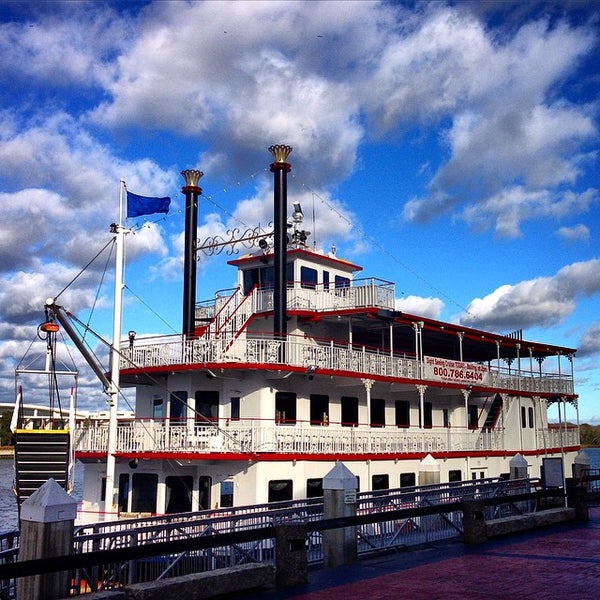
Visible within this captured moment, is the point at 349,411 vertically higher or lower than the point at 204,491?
higher

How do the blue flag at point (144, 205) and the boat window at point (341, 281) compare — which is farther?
the boat window at point (341, 281)

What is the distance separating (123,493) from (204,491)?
3092mm

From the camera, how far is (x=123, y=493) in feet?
79.2

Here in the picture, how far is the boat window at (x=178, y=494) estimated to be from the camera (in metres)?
23.2

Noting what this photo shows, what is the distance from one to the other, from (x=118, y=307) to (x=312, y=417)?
25.3 ft

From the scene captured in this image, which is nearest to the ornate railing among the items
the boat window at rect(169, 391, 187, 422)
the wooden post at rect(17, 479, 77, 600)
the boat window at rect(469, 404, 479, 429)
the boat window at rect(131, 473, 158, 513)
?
the boat window at rect(169, 391, 187, 422)

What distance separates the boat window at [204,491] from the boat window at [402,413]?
32.4 ft

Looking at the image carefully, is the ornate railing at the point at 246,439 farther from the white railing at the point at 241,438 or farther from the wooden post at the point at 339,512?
the wooden post at the point at 339,512

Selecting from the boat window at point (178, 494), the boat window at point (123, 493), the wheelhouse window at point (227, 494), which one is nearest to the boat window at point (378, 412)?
the wheelhouse window at point (227, 494)

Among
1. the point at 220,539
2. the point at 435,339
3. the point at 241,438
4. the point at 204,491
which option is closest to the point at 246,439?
the point at 241,438

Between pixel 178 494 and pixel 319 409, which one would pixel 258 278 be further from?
pixel 178 494

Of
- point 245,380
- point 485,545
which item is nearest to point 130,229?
point 245,380

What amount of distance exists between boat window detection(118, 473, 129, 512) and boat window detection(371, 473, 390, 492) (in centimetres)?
818

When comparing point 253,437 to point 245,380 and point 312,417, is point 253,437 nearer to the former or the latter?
point 245,380
